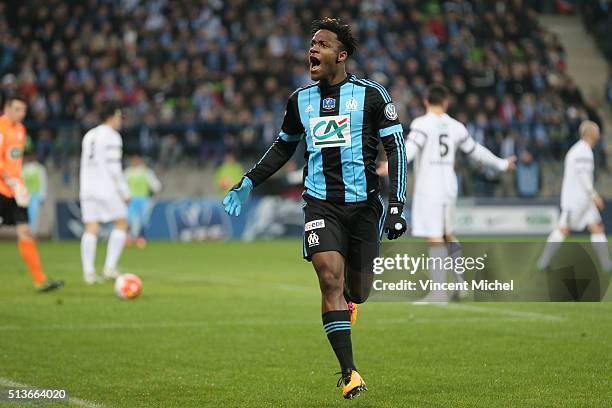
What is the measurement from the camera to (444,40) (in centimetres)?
3164

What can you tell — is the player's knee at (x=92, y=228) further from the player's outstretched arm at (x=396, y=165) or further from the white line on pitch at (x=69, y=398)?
the player's outstretched arm at (x=396, y=165)

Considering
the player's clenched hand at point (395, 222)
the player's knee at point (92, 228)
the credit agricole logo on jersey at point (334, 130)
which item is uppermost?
the credit agricole logo on jersey at point (334, 130)

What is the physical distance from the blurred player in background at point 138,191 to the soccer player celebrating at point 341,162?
18442 mm

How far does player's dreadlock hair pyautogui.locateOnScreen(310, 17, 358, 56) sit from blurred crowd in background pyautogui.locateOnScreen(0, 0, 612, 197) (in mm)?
20613

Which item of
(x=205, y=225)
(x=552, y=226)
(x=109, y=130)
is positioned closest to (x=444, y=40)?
(x=552, y=226)

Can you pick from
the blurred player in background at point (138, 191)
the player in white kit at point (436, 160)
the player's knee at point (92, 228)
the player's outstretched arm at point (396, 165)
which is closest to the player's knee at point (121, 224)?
the player's knee at point (92, 228)

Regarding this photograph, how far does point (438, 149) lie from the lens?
12312mm

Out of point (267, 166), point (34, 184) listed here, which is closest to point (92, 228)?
point (267, 166)

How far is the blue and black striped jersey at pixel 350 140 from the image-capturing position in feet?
21.8

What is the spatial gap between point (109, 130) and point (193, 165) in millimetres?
13550

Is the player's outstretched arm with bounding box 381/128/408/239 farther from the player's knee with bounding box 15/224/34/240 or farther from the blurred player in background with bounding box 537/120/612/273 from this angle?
the blurred player in background with bounding box 537/120/612/273

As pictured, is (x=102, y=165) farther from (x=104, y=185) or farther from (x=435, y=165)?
(x=435, y=165)

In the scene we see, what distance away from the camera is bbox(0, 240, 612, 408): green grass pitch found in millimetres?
6758

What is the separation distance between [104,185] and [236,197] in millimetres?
8218
